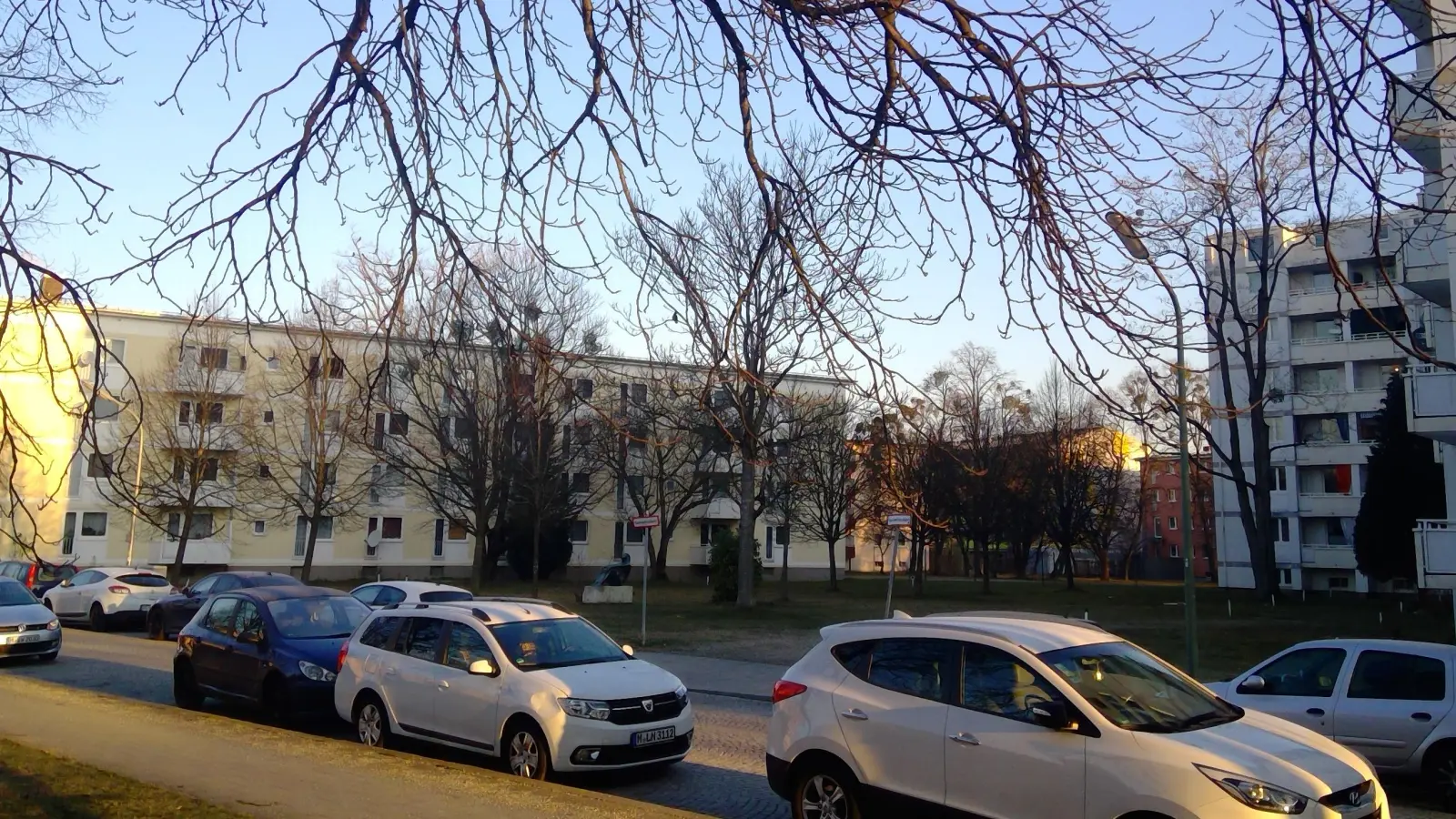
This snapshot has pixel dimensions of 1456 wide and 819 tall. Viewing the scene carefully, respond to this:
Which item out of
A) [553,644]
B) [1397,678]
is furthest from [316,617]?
[1397,678]

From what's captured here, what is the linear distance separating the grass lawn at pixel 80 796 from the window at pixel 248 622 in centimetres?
463

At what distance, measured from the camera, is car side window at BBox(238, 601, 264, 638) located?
1338cm

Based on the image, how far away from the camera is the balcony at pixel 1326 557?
58906 millimetres

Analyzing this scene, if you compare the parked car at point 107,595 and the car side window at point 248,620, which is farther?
the parked car at point 107,595

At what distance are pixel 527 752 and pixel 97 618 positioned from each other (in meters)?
21.5

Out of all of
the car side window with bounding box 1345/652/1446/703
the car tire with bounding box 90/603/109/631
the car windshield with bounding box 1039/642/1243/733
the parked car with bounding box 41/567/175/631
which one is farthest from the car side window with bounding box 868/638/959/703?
the car tire with bounding box 90/603/109/631

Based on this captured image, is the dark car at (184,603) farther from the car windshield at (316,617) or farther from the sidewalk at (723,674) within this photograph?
the car windshield at (316,617)

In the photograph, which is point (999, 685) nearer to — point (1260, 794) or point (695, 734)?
point (1260, 794)

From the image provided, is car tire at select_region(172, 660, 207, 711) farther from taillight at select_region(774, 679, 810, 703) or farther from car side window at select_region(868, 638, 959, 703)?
car side window at select_region(868, 638, 959, 703)

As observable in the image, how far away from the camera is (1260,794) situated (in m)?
5.91

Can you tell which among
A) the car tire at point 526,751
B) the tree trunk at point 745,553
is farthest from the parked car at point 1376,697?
the tree trunk at point 745,553

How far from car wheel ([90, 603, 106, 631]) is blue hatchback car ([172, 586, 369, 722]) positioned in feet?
45.7

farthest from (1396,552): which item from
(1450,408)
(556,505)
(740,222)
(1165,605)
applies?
(740,222)

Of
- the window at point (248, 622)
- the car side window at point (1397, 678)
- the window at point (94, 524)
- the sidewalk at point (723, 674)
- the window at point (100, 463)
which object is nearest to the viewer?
the window at point (100, 463)
